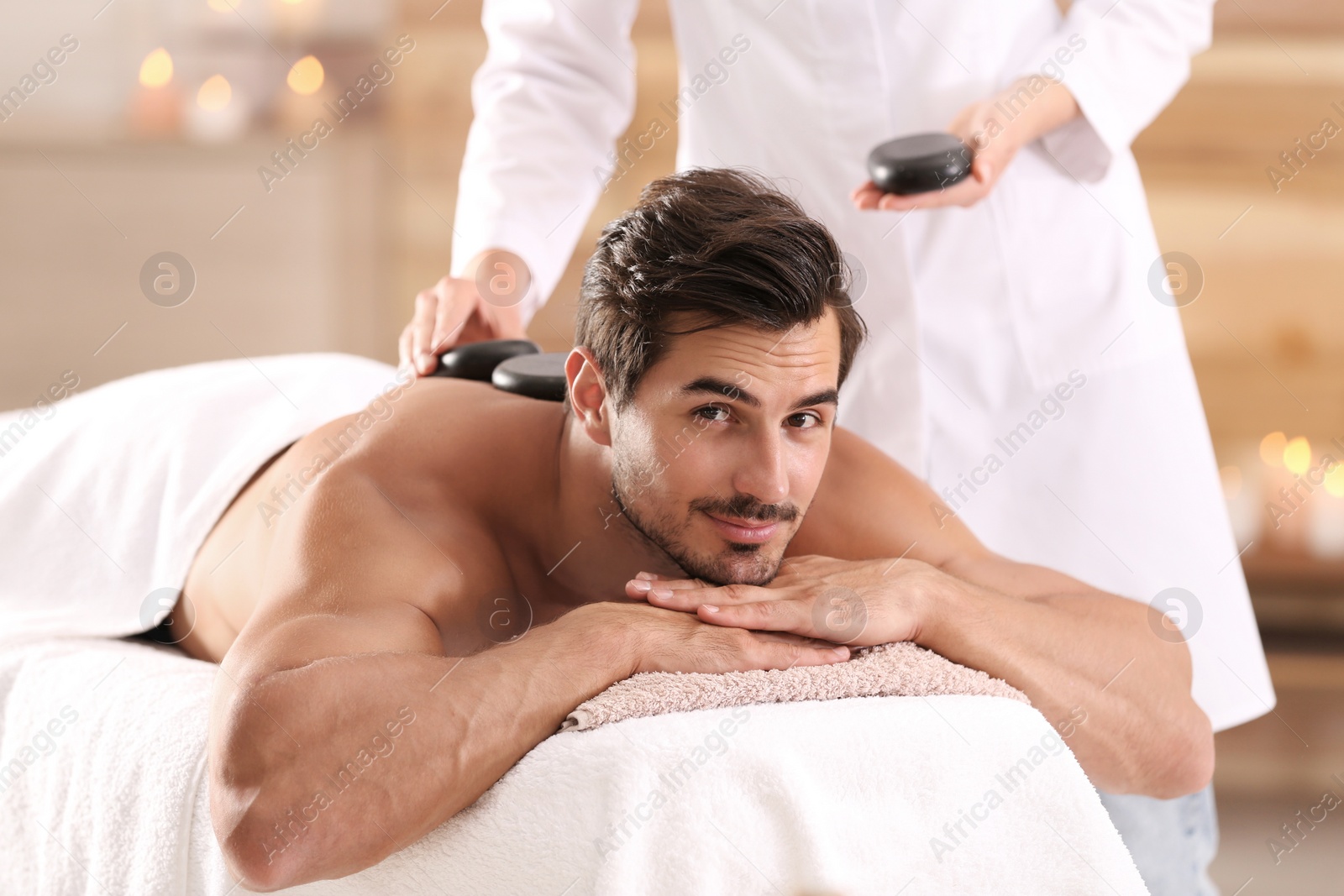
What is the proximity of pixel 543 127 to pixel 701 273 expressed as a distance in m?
0.54

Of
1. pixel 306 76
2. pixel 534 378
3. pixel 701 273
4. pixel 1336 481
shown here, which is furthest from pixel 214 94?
pixel 1336 481

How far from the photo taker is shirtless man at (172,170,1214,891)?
2.57 feet

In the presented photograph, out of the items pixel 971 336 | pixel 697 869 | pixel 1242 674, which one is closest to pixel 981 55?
pixel 971 336

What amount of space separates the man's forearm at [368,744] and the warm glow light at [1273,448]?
6.64ft

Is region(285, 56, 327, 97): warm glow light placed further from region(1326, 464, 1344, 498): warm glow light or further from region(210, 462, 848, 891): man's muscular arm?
region(1326, 464, 1344, 498): warm glow light

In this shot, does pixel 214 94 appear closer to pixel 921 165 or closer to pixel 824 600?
pixel 921 165

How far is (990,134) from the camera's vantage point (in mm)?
1216

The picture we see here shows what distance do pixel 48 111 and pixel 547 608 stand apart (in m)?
2.30

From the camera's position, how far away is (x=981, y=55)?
134cm

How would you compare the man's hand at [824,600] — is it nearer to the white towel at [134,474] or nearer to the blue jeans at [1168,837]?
the blue jeans at [1168,837]

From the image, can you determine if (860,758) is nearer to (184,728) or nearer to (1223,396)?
(184,728)

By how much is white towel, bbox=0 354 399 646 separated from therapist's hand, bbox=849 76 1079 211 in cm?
60

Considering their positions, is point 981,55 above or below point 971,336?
above

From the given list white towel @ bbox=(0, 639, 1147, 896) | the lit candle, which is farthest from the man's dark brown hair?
the lit candle
